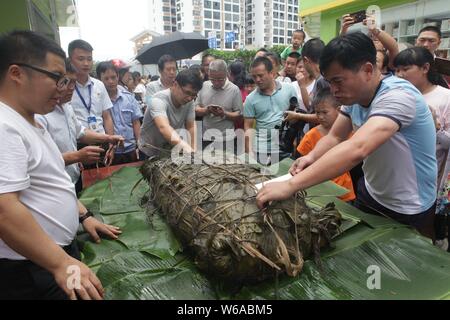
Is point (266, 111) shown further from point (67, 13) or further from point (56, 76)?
point (67, 13)

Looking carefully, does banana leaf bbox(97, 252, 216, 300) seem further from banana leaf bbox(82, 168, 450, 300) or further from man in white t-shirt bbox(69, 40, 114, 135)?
man in white t-shirt bbox(69, 40, 114, 135)

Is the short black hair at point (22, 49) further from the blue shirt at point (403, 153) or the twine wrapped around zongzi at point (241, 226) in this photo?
the blue shirt at point (403, 153)

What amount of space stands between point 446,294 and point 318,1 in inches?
568

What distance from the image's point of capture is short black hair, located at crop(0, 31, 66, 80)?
1404mm

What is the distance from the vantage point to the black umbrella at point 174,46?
7.92m

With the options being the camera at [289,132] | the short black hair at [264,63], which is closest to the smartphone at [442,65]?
the camera at [289,132]

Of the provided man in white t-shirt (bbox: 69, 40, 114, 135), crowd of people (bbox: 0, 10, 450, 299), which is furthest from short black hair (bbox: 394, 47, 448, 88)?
man in white t-shirt (bbox: 69, 40, 114, 135)

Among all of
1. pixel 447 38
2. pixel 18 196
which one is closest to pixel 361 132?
pixel 18 196

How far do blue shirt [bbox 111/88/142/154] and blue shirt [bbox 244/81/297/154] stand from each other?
1.70 meters

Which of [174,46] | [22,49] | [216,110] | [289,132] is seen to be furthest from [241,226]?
[174,46]

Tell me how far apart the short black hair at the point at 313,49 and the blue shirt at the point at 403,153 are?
1780 mm

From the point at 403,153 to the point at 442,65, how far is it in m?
1.70
